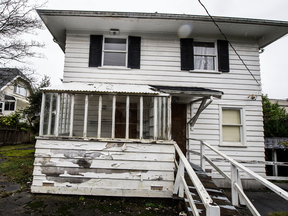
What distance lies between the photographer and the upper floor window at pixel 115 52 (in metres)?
6.07

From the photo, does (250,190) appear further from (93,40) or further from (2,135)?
(2,135)

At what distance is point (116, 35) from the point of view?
6281mm

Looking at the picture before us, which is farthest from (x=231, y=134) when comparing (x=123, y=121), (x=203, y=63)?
(x=123, y=121)

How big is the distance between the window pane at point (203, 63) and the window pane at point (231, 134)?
2445 millimetres

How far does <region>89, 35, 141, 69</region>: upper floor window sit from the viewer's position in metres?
6.07

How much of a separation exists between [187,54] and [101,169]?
5078mm

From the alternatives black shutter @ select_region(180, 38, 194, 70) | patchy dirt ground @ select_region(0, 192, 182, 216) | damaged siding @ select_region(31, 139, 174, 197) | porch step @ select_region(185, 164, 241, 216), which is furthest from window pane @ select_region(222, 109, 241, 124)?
patchy dirt ground @ select_region(0, 192, 182, 216)

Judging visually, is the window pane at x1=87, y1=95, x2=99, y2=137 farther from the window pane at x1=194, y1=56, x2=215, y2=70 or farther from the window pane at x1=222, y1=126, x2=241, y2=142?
the window pane at x1=222, y1=126, x2=241, y2=142

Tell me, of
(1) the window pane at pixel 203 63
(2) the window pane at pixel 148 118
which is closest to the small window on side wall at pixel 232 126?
(1) the window pane at pixel 203 63

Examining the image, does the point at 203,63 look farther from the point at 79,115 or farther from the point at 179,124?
the point at 79,115

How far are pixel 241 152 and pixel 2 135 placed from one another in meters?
14.6

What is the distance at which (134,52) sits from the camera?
6125mm

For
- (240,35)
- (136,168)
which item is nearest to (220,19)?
(240,35)

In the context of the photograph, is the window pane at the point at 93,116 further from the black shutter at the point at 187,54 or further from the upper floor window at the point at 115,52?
the black shutter at the point at 187,54
